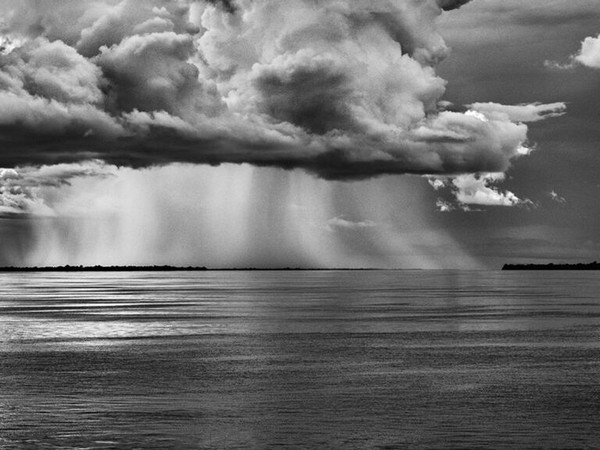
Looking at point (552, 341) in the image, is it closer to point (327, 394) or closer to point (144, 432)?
point (327, 394)

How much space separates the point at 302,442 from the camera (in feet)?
79.6

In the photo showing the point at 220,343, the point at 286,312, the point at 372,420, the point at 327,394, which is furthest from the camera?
the point at 286,312

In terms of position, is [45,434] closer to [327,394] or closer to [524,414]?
[327,394]

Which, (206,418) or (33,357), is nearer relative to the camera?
(206,418)

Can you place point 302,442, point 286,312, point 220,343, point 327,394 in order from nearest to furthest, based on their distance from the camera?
point 302,442, point 327,394, point 220,343, point 286,312

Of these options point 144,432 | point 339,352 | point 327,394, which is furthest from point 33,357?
point 144,432


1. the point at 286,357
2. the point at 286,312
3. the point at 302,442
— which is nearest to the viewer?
the point at 302,442

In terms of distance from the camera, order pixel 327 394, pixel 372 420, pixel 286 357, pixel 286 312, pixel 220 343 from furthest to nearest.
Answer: pixel 286 312, pixel 220 343, pixel 286 357, pixel 327 394, pixel 372 420

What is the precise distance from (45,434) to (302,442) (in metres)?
6.80

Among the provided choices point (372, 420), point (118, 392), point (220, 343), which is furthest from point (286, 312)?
point (372, 420)

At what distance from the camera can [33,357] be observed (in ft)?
144

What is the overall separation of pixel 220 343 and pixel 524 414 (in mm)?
25319

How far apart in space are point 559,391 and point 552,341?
20.0m

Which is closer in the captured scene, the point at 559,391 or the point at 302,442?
the point at 302,442
